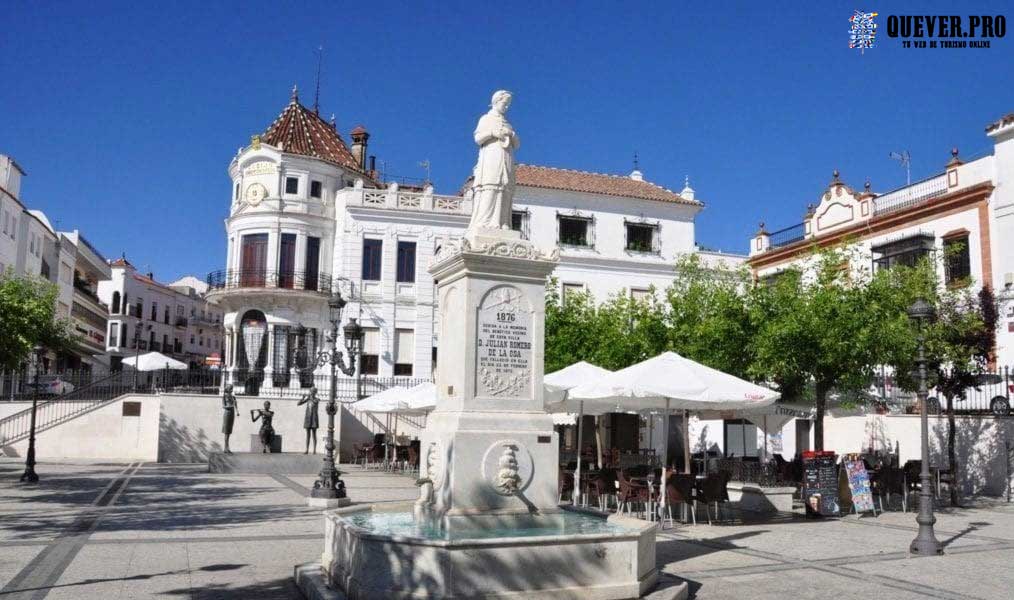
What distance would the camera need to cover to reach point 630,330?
26172 millimetres

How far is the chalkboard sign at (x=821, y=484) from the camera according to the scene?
1459cm

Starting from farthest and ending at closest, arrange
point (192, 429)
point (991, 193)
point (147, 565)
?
point (192, 429) → point (991, 193) → point (147, 565)

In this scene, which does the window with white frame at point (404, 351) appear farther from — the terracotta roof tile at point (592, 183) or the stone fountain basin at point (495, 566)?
the stone fountain basin at point (495, 566)

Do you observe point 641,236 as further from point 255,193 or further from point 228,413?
point 228,413

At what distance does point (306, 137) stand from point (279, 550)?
29.6 metres

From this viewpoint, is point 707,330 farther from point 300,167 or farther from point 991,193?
point 300,167

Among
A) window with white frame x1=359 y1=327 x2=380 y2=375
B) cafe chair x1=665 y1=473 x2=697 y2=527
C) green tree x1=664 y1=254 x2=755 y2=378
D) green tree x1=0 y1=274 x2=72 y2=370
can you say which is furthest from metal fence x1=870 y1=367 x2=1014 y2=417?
green tree x1=0 y1=274 x2=72 y2=370

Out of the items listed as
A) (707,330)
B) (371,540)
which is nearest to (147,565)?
(371,540)

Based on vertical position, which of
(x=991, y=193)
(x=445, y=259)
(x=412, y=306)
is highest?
(x=991, y=193)

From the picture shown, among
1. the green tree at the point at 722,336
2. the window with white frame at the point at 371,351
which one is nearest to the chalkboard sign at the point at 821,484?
the green tree at the point at 722,336

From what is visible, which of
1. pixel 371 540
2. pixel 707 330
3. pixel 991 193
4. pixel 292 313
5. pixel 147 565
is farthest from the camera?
pixel 292 313

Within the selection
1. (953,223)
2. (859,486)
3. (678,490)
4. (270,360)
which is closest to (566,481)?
(678,490)

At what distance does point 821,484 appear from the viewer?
1472 centimetres

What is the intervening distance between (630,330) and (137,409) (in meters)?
16.7
